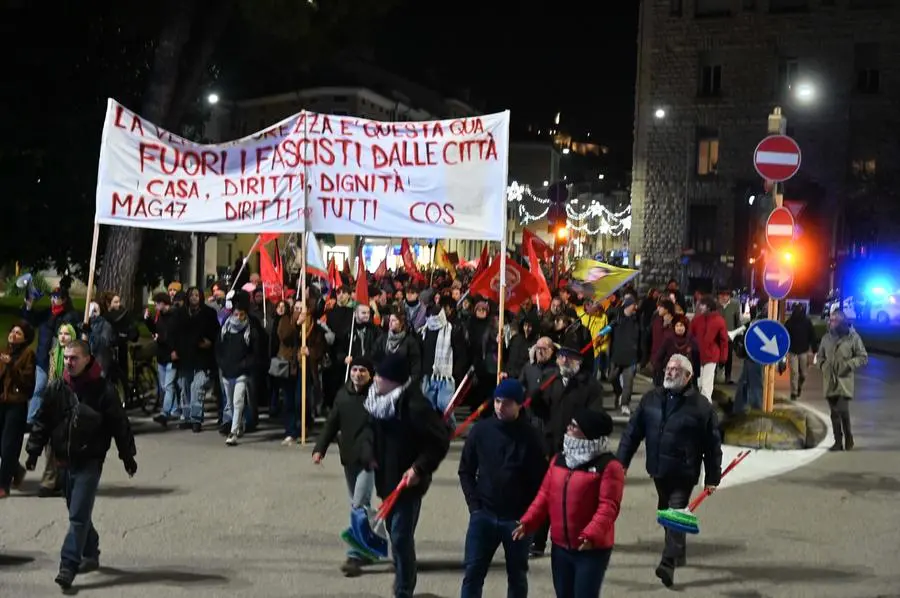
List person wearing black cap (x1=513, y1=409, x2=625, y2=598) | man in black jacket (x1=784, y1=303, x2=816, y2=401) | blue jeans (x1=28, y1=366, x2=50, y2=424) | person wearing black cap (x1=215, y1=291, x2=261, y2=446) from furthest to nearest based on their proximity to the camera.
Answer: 1. man in black jacket (x1=784, y1=303, x2=816, y2=401)
2. person wearing black cap (x1=215, y1=291, x2=261, y2=446)
3. blue jeans (x1=28, y1=366, x2=50, y2=424)
4. person wearing black cap (x1=513, y1=409, x2=625, y2=598)

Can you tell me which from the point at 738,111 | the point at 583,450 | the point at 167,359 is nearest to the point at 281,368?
the point at 167,359

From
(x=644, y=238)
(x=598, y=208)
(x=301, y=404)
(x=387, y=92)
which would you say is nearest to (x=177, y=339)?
(x=301, y=404)

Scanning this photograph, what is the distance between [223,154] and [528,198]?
80.8 m

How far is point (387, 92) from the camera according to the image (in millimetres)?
66125

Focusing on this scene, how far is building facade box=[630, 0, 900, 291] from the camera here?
49469 millimetres

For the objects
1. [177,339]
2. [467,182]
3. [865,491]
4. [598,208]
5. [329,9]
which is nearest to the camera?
[865,491]

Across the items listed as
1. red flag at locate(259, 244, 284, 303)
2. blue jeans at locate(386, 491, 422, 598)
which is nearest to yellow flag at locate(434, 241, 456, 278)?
red flag at locate(259, 244, 284, 303)

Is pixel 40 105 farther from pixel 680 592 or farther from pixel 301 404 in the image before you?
pixel 680 592

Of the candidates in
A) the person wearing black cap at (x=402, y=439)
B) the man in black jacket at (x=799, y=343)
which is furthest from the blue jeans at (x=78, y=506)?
the man in black jacket at (x=799, y=343)

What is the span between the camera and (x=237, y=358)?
12250mm

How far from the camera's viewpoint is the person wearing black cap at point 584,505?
5.31 m

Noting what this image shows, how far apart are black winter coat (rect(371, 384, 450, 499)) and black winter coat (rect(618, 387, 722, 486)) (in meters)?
1.30

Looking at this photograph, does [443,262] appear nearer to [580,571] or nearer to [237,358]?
[237,358]

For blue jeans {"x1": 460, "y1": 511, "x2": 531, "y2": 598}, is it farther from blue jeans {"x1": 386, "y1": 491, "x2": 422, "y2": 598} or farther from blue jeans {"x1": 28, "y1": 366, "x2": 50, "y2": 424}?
blue jeans {"x1": 28, "y1": 366, "x2": 50, "y2": 424}
